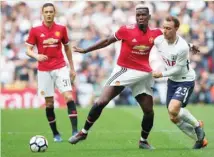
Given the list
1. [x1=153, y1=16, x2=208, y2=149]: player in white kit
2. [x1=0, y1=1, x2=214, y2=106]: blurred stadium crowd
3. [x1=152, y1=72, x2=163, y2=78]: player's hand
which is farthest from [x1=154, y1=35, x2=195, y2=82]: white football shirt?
[x1=0, y1=1, x2=214, y2=106]: blurred stadium crowd

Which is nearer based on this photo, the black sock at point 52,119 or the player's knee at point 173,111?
the player's knee at point 173,111

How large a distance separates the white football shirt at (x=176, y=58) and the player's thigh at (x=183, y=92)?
0.29 feet

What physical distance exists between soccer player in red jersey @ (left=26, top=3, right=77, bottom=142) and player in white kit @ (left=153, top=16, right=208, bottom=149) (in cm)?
227

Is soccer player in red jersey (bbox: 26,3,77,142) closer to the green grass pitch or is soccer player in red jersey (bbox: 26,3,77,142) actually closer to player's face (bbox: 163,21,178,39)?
the green grass pitch

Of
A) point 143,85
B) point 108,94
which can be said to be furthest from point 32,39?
point 143,85

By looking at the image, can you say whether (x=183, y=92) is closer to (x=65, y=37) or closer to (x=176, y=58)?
(x=176, y=58)

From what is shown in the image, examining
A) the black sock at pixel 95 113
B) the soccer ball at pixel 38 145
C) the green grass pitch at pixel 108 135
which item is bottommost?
the green grass pitch at pixel 108 135

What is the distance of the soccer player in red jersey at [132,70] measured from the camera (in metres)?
12.5

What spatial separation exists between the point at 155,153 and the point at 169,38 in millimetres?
2002

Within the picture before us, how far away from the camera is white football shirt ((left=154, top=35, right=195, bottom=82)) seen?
1233 cm

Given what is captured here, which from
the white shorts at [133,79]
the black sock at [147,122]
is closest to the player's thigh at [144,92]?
the white shorts at [133,79]

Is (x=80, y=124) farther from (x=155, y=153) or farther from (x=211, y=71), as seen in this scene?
(x=211, y=71)

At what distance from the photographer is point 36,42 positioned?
14.1 m

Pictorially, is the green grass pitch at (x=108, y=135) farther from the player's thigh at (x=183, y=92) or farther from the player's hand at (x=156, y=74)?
the player's hand at (x=156, y=74)
